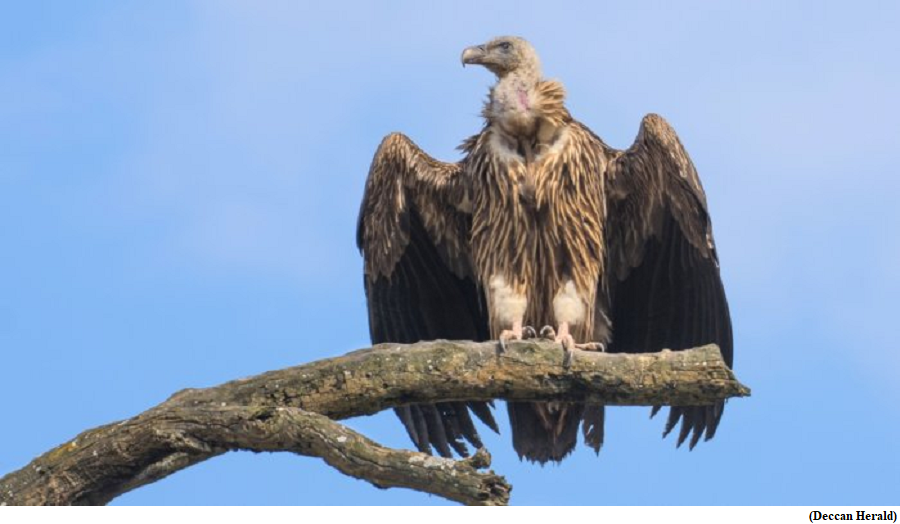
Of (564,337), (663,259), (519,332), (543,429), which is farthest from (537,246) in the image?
(564,337)

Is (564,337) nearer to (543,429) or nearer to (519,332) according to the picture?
(519,332)

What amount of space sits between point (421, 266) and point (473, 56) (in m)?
1.47

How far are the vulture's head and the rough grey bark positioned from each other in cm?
338

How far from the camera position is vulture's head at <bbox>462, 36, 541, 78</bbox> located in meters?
12.7

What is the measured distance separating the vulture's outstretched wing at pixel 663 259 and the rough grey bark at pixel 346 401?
2510mm

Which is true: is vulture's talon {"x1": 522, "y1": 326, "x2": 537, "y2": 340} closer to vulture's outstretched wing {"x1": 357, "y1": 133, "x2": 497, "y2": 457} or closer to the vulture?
the vulture

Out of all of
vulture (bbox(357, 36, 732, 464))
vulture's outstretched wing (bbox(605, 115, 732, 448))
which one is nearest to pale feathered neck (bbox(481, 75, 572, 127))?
vulture (bbox(357, 36, 732, 464))

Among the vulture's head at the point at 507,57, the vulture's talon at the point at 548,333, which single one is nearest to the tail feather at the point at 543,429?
the vulture's talon at the point at 548,333

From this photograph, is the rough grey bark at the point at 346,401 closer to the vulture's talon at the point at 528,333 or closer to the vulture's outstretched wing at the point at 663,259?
the vulture's talon at the point at 528,333

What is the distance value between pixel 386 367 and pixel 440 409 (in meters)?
3.03

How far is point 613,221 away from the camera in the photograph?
41.6 feet

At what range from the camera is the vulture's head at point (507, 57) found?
41.8ft

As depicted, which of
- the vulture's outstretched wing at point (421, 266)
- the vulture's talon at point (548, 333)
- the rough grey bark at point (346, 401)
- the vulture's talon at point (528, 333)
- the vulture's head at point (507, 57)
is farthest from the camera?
the vulture's head at point (507, 57)

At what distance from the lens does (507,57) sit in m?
12.8
